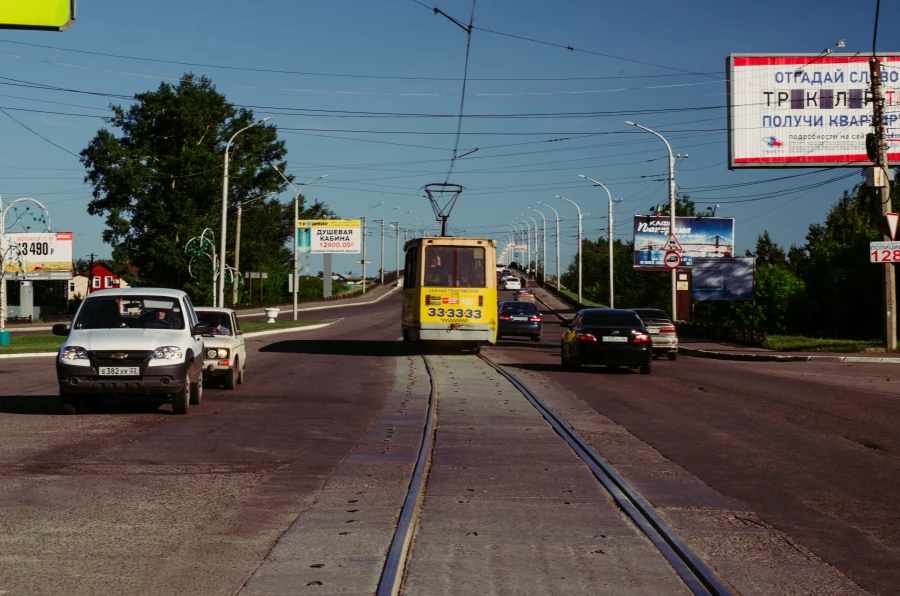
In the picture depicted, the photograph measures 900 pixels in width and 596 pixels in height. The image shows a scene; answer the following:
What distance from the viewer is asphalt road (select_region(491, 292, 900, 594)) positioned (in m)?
7.37

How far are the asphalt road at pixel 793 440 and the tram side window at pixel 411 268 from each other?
651 cm

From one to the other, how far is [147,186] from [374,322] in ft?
81.1

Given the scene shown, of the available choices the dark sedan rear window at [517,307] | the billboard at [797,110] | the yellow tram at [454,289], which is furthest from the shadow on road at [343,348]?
the billboard at [797,110]

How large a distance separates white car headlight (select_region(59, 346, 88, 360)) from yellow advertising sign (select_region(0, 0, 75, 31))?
437 cm

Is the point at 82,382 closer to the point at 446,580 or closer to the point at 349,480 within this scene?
the point at 349,480

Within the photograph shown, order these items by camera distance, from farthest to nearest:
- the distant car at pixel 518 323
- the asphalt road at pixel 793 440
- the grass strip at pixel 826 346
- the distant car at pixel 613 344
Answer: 1. the distant car at pixel 518 323
2. the grass strip at pixel 826 346
3. the distant car at pixel 613 344
4. the asphalt road at pixel 793 440

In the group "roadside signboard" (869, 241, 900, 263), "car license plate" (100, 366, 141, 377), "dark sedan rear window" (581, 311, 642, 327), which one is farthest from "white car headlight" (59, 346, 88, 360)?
"roadside signboard" (869, 241, 900, 263)

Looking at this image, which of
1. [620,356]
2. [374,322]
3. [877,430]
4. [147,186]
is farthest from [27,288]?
[877,430]

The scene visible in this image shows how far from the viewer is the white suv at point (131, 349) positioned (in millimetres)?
14445

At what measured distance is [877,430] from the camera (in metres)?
13.5

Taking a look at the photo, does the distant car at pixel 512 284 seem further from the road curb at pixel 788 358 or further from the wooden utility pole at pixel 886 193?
the wooden utility pole at pixel 886 193

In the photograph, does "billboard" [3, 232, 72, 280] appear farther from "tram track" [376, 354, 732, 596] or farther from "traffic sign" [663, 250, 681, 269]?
"tram track" [376, 354, 732, 596]

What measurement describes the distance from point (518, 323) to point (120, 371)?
2838 centimetres

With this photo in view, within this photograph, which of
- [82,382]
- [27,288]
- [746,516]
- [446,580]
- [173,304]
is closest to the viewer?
[446,580]
